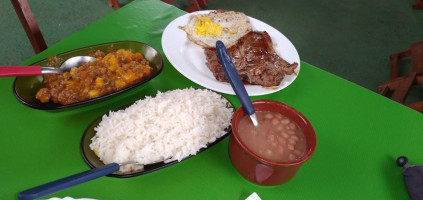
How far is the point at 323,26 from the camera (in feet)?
13.5

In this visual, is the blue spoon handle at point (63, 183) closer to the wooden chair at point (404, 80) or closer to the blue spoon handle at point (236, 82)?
the blue spoon handle at point (236, 82)

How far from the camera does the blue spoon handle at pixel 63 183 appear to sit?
0.82 meters

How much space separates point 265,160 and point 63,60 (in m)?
1.02

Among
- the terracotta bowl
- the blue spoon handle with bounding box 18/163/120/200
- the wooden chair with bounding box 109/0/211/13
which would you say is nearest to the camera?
the blue spoon handle with bounding box 18/163/120/200

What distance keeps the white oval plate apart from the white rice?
0.49ft

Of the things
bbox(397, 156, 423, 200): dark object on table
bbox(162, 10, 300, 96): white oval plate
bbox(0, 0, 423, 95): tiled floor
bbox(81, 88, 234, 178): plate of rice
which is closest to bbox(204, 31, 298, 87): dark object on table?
bbox(162, 10, 300, 96): white oval plate

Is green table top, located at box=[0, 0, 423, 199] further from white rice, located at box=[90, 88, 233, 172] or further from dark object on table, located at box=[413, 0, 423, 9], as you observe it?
dark object on table, located at box=[413, 0, 423, 9]

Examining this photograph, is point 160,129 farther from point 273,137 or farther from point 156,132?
point 273,137

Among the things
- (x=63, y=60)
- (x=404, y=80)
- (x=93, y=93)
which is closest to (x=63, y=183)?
(x=93, y=93)

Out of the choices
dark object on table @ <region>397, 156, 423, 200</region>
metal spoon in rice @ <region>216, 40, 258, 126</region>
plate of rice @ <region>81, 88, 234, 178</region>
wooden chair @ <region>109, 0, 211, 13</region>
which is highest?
metal spoon in rice @ <region>216, 40, 258, 126</region>

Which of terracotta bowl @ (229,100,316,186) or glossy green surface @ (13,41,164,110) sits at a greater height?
glossy green surface @ (13,41,164,110)

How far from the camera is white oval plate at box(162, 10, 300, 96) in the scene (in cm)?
145

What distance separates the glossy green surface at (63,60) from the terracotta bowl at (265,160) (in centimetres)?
50

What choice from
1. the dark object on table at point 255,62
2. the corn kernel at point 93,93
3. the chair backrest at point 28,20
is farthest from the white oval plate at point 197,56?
the chair backrest at point 28,20
